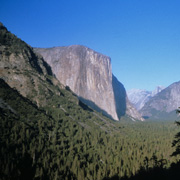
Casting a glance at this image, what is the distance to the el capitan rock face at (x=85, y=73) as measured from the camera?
488 feet

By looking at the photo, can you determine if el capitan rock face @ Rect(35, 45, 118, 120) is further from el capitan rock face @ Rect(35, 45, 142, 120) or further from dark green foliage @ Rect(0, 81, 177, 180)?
dark green foliage @ Rect(0, 81, 177, 180)

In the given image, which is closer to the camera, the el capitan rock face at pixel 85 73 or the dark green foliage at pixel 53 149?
the dark green foliage at pixel 53 149

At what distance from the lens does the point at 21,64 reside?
78562 millimetres

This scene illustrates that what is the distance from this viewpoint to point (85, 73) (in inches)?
6024

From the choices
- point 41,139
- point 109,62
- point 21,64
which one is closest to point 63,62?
point 109,62

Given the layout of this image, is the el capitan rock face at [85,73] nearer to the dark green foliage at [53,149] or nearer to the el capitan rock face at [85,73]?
the el capitan rock face at [85,73]

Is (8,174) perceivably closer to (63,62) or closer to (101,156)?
(101,156)

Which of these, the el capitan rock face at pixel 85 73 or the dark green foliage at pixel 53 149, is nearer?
the dark green foliage at pixel 53 149

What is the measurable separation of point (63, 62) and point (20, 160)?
123677 millimetres

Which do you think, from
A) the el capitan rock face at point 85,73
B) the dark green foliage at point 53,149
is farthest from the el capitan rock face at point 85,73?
the dark green foliage at point 53,149

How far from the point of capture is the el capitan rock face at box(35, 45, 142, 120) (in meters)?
149

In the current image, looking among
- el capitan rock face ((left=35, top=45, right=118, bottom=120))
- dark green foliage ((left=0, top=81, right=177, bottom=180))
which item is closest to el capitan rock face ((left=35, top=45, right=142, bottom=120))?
el capitan rock face ((left=35, top=45, right=118, bottom=120))

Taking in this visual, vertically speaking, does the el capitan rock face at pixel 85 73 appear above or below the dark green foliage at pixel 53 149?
above

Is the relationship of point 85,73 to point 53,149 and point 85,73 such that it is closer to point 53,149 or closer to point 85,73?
point 85,73
